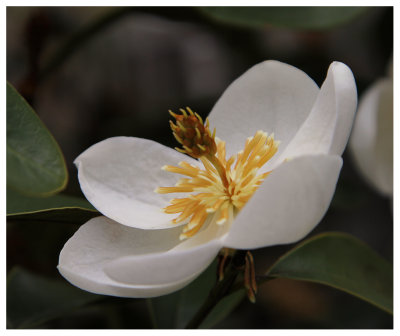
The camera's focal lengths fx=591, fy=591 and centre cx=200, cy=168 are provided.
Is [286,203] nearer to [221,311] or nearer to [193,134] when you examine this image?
[193,134]

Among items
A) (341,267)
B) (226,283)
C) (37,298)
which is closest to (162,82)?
(37,298)

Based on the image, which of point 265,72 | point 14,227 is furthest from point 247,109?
point 14,227

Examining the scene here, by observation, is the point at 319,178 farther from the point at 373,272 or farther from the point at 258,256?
the point at 258,256

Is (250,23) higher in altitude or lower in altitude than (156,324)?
higher

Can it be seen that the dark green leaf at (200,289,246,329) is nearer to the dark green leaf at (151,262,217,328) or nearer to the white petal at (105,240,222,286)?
the dark green leaf at (151,262,217,328)

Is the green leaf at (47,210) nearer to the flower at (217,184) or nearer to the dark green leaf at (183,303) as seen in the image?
the flower at (217,184)

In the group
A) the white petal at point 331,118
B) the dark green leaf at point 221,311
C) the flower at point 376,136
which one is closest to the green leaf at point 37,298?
the dark green leaf at point 221,311
